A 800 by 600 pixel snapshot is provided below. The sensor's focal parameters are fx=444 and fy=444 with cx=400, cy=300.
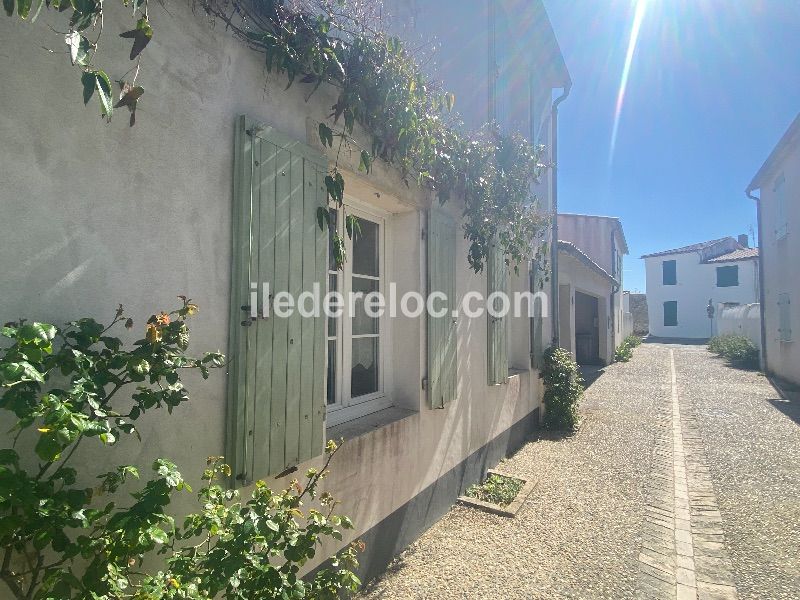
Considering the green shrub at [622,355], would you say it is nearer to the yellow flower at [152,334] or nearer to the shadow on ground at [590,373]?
the shadow on ground at [590,373]

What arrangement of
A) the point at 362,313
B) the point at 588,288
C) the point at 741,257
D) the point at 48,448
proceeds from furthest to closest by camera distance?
the point at 741,257, the point at 588,288, the point at 362,313, the point at 48,448

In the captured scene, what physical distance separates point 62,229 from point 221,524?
118 centimetres

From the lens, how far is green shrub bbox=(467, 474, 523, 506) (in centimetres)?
431

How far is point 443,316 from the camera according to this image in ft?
12.9

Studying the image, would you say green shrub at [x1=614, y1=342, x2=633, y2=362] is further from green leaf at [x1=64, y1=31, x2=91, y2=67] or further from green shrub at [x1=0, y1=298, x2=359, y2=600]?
green leaf at [x1=64, y1=31, x2=91, y2=67]

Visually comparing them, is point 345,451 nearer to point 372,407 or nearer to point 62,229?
point 372,407

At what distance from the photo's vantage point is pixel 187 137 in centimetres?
197

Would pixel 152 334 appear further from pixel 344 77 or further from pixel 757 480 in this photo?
pixel 757 480

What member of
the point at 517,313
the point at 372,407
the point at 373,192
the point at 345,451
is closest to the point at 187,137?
the point at 373,192

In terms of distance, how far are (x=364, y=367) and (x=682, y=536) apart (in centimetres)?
300

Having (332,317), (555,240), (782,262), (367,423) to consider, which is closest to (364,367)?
(367,423)

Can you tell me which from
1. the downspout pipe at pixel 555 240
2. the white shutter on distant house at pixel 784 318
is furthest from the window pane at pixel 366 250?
the white shutter on distant house at pixel 784 318

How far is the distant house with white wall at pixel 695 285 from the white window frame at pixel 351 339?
3126cm

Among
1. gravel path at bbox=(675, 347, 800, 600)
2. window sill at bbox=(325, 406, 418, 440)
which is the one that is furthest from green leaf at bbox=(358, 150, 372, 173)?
gravel path at bbox=(675, 347, 800, 600)
